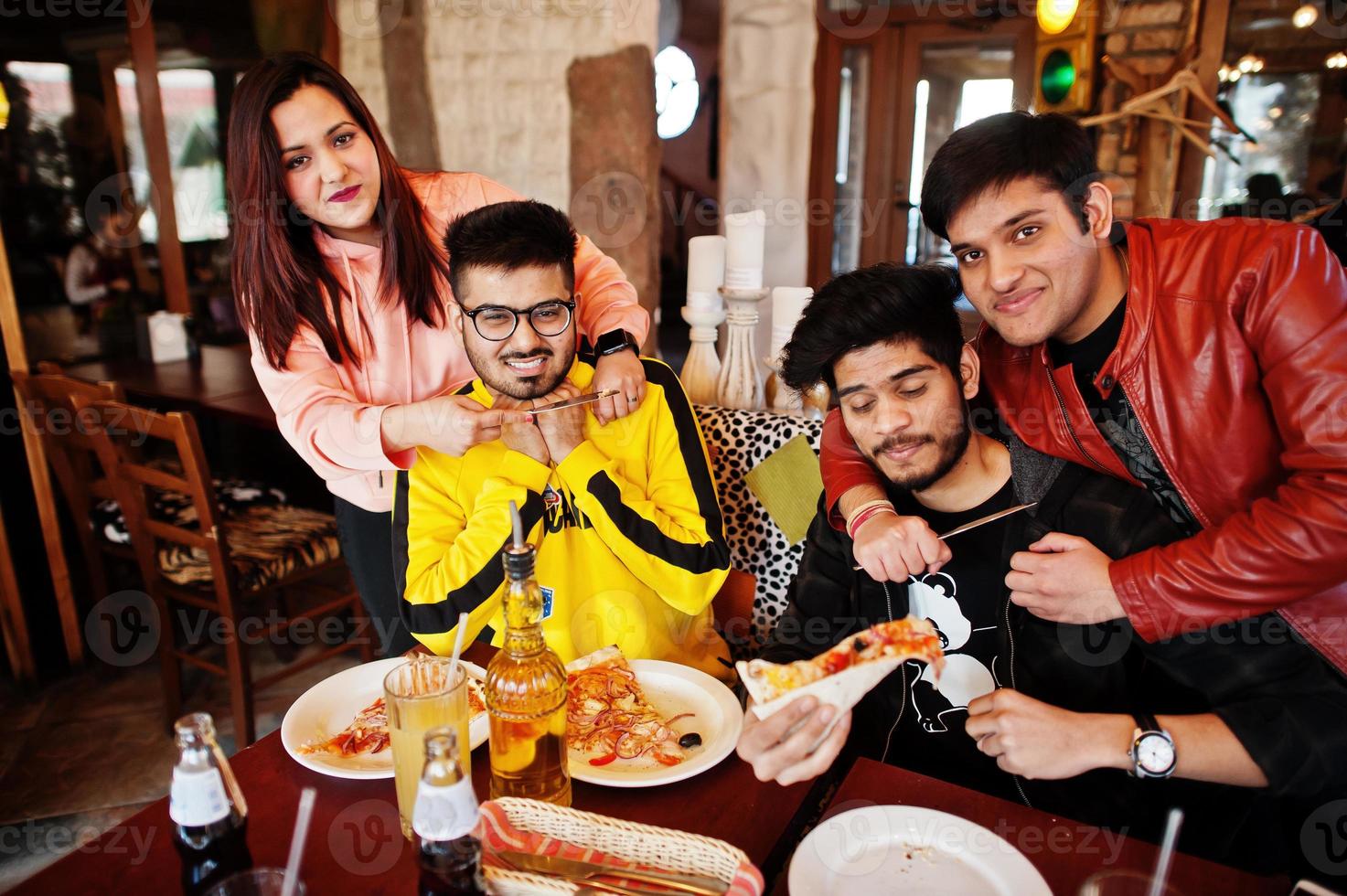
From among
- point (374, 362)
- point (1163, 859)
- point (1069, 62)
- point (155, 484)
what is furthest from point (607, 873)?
point (1069, 62)

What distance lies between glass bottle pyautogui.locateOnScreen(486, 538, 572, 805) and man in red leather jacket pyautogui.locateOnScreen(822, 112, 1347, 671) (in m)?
0.54

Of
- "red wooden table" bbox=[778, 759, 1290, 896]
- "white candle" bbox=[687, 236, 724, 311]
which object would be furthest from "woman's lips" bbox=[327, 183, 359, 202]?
"red wooden table" bbox=[778, 759, 1290, 896]

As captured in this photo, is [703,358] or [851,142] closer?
[703,358]

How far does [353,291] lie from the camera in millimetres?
1967

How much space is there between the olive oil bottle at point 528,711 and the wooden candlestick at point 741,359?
1.22 m

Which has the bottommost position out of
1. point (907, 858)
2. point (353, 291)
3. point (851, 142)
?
point (907, 858)

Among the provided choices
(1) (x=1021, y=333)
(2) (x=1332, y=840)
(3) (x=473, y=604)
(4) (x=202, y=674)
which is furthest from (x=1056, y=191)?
(4) (x=202, y=674)

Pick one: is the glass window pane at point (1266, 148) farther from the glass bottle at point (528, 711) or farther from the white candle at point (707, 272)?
the glass bottle at point (528, 711)

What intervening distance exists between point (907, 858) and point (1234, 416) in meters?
0.80

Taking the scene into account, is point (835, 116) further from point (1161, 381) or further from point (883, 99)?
point (1161, 381)

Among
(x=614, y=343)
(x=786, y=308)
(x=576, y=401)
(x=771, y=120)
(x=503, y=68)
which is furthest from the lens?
(x=771, y=120)

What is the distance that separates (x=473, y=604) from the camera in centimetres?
166

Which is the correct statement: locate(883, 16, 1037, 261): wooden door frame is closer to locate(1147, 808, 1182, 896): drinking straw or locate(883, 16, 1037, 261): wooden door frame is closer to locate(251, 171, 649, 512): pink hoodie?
locate(251, 171, 649, 512): pink hoodie

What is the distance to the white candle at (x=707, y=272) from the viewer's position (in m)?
2.31
